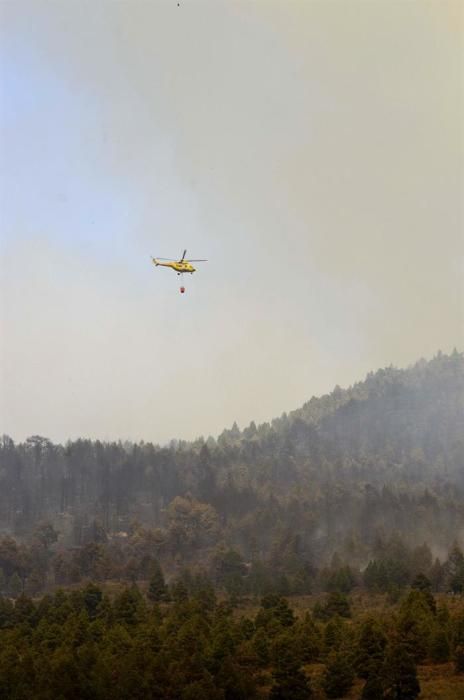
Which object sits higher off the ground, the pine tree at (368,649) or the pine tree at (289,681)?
the pine tree at (368,649)

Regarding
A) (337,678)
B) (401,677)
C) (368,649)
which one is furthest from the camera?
(368,649)

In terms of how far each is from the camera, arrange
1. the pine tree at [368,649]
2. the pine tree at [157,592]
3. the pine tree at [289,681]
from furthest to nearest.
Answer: the pine tree at [157,592] < the pine tree at [368,649] < the pine tree at [289,681]

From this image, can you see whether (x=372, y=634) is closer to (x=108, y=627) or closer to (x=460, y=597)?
(x=108, y=627)

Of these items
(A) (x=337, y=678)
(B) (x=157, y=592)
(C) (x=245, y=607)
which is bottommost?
(A) (x=337, y=678)

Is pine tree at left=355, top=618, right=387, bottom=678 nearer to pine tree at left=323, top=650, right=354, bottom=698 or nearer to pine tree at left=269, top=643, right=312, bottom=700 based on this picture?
pine tree at left=323, top=650, right=354, bottom=698

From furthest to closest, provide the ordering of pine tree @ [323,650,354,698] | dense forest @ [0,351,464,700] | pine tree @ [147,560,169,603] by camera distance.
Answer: pine tree @ [147,560,169,603] → pine tree @ [323,650,354,698] → dense forest @ [0,351,464,700]

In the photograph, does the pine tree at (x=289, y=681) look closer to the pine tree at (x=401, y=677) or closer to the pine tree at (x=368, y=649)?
the pine tree at (x=368, y=649)

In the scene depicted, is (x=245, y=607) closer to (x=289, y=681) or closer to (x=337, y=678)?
(x=337, y=678)

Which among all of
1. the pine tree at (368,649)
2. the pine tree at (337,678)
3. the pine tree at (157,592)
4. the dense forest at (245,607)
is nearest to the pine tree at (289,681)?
the dense forest at (245,607)

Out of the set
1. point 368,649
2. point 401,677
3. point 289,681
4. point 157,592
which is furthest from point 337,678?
point 157,592

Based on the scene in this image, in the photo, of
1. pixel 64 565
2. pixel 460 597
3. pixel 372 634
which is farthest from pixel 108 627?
pixel 64 565

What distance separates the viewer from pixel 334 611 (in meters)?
101

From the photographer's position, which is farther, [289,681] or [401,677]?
[289,681]

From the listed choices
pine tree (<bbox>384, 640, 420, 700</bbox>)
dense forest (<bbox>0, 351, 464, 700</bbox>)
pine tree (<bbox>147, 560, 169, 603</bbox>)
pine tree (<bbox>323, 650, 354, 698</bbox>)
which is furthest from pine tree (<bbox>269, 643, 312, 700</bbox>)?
pine tree (<bbox>147, 560, 169, 603</bbox>)
